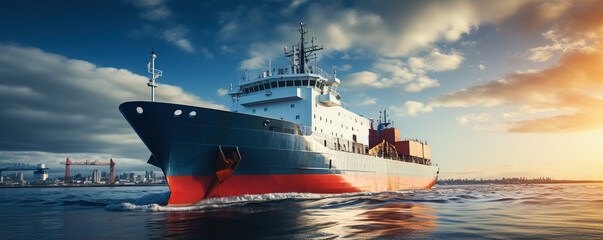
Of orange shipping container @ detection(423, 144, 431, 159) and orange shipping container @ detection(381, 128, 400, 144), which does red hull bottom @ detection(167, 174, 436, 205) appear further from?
orange shipping container @ detection(423, 144, 431, 159)

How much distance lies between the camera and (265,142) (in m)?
15.3

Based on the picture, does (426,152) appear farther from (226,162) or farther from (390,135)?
(226,162)

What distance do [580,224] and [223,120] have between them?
12535 millimetres

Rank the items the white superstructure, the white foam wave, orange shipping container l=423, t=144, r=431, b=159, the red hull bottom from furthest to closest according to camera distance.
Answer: orange shipping container l=423, t=144, r=431, b=159, the white superstructure, the red hull bottom, the white foam wave

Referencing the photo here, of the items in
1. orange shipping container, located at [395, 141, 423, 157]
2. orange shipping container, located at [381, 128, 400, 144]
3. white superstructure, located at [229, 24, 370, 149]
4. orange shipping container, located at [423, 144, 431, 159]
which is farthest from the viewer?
orange shipping container, located at [423, 144, 431, 159]

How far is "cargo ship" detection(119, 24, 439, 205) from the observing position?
1323cm

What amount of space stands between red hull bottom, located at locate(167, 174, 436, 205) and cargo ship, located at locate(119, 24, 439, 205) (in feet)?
0.13

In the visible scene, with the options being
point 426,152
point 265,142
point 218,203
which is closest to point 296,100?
point 265,142

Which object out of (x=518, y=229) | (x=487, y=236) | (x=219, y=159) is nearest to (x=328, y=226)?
(x=487, y=236)

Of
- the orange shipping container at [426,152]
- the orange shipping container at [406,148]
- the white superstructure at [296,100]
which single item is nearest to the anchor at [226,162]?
the white superstructure at [296,100]

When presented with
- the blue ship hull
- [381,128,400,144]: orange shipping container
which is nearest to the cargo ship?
the blue ship hull

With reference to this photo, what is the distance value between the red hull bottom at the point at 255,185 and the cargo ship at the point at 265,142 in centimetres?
4

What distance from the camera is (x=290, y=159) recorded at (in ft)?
54.4

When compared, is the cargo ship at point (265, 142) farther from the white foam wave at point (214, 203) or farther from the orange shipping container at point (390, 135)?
the orange shipping container at point (390, 135)
